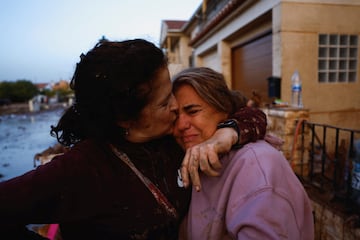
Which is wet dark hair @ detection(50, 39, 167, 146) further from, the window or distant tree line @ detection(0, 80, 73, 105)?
distant tree line @ detection(0, 80, 73, 105)

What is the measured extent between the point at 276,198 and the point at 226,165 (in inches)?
11.6

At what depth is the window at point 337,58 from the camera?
5.38 meters

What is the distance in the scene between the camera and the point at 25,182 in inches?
41.4

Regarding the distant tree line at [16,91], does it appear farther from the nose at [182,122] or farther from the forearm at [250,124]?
the forearm at [250,124]

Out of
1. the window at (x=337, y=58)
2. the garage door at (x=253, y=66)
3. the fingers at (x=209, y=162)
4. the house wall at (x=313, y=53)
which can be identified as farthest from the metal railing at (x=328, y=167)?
the fingers at (x=209, y=162)

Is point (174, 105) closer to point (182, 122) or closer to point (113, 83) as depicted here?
point (182, 122)

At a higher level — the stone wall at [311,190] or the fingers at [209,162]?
the fingers at [209,162]

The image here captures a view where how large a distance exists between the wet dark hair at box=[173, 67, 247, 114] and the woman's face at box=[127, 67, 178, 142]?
149 mm

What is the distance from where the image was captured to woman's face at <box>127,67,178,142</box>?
1295 mm

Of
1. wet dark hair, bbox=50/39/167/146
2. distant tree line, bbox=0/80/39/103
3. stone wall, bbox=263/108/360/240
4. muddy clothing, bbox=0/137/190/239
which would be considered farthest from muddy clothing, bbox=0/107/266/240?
distant tree line, bbox=0/80/39/103

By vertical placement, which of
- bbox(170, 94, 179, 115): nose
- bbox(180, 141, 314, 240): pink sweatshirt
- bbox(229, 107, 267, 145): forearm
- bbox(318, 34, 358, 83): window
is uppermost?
bbox(318, 34, 358, 83): window

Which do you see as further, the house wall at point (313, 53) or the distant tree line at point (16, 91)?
the distant tree line at point (16, 91)

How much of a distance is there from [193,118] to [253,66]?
5995 mm

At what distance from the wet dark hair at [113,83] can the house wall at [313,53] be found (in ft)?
14.5
